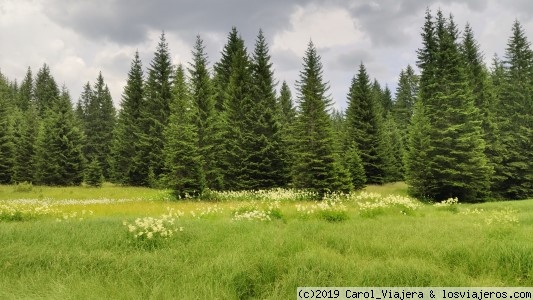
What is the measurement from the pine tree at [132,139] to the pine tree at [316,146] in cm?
1780

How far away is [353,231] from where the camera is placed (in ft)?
28.5

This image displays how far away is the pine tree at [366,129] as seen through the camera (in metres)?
36.6

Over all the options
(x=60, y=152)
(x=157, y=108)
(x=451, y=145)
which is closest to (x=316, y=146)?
(x=451, y=145)

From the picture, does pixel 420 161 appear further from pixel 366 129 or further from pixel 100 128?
pixel 100 128

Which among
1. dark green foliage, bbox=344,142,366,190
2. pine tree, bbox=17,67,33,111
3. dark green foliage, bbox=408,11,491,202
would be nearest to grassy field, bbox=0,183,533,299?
dark green foliage, bbox=408,11,491,202

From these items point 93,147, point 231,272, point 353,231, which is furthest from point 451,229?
point 93,147

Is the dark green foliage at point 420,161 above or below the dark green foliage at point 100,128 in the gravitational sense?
below

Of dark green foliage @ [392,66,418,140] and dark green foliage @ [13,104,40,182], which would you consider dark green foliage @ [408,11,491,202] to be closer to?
dark green foliage @ [392,66,418,140]

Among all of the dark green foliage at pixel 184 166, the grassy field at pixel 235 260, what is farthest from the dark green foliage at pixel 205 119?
the grassy field at pixel 235 260

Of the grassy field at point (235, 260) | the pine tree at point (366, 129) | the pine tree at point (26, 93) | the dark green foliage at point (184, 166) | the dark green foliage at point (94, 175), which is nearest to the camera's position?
the grassy field at point (235, 260)

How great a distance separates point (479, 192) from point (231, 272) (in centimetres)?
3110

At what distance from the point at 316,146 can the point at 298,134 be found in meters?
1.66

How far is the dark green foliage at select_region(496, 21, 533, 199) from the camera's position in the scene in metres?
32.0

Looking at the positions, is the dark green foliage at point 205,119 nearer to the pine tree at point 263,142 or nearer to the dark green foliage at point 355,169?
the pine tree at point 263,142
